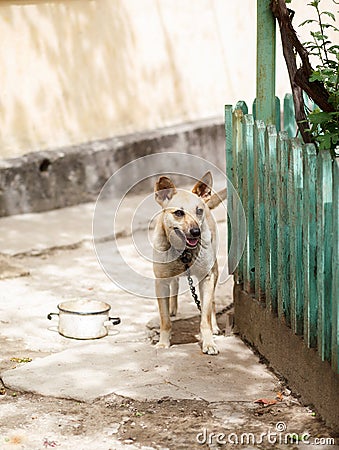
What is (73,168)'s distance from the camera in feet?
33.7

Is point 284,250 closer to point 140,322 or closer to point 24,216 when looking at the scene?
point 140,322

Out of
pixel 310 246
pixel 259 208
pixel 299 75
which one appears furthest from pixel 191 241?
pixel 299 75

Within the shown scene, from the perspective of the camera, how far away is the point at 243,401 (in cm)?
534

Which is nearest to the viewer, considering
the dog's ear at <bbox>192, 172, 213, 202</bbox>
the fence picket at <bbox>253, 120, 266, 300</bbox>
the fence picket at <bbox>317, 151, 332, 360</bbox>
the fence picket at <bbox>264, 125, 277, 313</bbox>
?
the fence picket at <bbox>317, 151, 332, 360</bbox>

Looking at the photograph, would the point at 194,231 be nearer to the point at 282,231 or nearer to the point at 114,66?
the point at 282,231

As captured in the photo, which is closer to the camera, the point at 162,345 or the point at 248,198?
the point at 248,198

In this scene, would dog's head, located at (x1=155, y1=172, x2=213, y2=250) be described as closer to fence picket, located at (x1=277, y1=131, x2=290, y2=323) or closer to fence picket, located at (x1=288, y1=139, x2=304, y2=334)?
fence picket, located at (x1=277, y1=131, x2=290, y2=323)

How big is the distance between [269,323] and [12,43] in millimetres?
5165

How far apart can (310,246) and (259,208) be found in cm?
92

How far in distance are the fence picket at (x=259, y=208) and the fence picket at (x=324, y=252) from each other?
1.02m

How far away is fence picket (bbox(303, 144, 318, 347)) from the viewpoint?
492 centimetres

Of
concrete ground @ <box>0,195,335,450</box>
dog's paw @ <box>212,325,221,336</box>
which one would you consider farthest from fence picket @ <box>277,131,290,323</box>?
dog's paw @ <box>212,325,221,336</box>

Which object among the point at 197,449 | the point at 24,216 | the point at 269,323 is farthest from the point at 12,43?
the point at 197,449

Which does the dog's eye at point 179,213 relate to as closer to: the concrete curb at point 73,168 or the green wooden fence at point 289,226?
the green wooden fence at point 289,226
